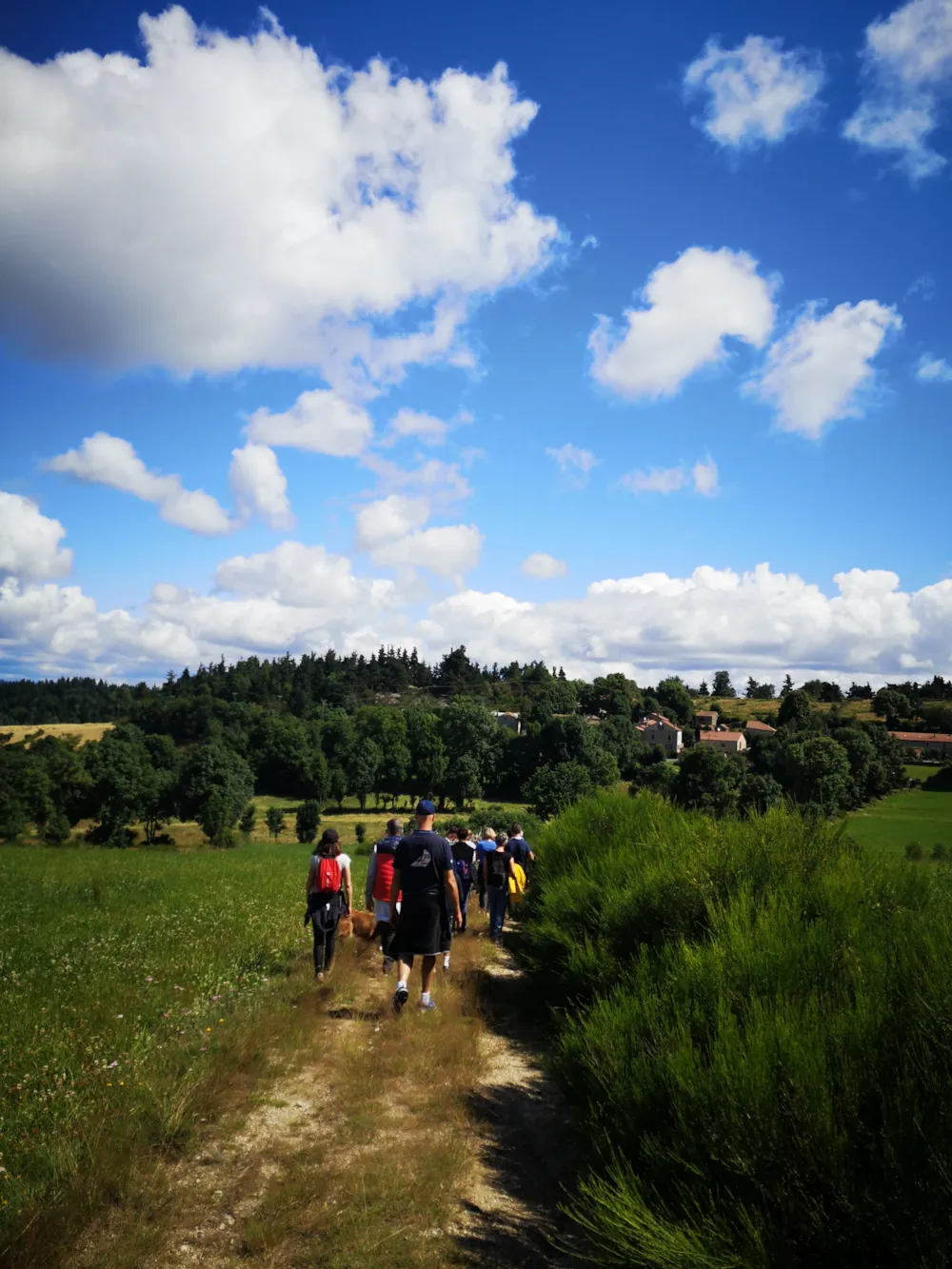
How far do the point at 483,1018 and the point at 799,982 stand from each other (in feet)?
12.6

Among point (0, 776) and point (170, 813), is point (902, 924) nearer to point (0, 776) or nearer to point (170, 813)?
point (0, 776)

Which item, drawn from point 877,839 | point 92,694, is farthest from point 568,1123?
point 92,694

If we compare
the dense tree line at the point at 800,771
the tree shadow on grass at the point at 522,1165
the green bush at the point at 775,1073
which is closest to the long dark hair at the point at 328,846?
the tree shadow on grass at the point at 522,1165

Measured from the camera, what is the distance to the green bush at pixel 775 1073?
281cm

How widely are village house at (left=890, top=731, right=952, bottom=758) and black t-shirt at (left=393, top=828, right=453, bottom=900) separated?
357 ft

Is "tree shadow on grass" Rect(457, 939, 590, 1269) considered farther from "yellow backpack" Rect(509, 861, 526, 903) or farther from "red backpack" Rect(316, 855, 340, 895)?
"yellow backpack" Rect(509, 861, 526, 903)

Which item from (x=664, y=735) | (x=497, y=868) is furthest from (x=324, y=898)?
(x=664, y=735)

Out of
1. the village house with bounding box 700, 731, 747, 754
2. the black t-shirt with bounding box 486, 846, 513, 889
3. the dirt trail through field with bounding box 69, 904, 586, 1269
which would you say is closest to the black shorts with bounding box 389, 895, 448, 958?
the dirt trail through field with bounding box 69, 904, 586, 1269

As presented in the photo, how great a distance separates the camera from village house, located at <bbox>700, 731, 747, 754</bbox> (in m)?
109

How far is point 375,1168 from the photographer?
12.8 ft

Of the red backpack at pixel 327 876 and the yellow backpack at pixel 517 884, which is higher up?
the red backpack at pixel 327 876

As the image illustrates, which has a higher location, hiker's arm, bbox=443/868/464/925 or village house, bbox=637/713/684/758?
hiker's arm, bbox=443/868/464/925

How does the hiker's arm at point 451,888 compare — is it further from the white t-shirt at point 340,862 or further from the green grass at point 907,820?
the green grass at point 907,820

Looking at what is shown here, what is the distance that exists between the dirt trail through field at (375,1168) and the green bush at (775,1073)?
0.43m
